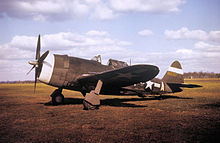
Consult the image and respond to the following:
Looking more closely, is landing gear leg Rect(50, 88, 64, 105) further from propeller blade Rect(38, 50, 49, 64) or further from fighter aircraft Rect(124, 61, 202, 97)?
fighter aircraft Rect(124, 61, 202, 97)

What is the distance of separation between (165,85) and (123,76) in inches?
208

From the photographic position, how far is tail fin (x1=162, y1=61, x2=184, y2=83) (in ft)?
44.1

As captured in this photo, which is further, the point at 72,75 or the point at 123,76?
the point at 72,75

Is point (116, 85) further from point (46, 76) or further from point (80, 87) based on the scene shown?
point (46, 76)

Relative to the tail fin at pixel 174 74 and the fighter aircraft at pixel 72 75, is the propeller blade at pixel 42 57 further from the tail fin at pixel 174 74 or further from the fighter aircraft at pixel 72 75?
the tail fin at pixel 174 74

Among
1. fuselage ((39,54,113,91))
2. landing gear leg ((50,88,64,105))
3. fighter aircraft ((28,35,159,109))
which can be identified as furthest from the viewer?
landing gear leg ((50,88,64,105))

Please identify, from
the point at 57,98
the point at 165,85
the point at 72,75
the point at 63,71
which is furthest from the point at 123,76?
the point at 165,85

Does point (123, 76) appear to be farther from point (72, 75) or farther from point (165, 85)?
point (165, 85)

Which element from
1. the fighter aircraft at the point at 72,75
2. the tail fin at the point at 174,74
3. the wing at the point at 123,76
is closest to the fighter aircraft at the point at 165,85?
the tail fin at the point at 174,74

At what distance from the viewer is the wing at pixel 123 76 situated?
7.50 m

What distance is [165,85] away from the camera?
12492 millimetres

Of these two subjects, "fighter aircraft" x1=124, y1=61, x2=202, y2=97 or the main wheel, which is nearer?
the main wheel

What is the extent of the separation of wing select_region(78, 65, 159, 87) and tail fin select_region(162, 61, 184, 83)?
5056mm

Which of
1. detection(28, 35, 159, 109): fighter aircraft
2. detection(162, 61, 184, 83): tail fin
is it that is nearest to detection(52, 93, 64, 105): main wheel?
detection(28, 35, 159, 109): fighter aircraft
